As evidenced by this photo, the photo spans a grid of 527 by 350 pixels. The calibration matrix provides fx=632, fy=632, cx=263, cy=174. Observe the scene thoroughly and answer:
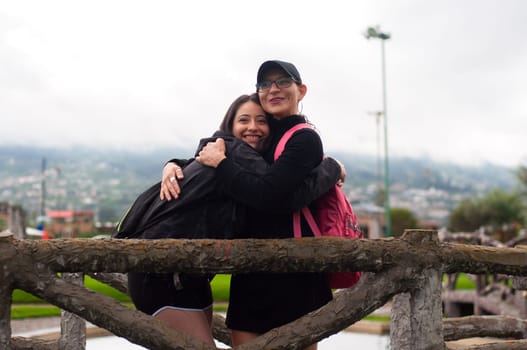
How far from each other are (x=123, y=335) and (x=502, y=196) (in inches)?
2959

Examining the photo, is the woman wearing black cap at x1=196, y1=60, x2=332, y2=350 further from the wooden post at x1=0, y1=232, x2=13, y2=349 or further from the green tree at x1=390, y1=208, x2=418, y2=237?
the green tree at x1=390, y1=208, x2=418, y2=237

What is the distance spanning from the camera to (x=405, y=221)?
69125 mm

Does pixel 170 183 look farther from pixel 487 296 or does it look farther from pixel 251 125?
pixel 487 296

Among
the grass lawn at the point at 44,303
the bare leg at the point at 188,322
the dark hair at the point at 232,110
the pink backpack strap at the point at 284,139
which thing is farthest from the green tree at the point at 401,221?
the bare leg at the point at 188,322

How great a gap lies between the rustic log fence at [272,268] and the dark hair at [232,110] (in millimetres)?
651

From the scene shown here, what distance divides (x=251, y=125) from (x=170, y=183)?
512mm

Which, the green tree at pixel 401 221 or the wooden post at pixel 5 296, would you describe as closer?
the wooden post at pixel 5 296

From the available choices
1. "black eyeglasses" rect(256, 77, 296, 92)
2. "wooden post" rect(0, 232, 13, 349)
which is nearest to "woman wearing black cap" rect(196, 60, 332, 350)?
"black eyeglasses" rect(256, 77, 296, 92)

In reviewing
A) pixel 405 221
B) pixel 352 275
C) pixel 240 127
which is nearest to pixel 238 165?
pixel 240 127

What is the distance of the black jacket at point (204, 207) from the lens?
2.80 meters

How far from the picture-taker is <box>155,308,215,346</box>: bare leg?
2781mm

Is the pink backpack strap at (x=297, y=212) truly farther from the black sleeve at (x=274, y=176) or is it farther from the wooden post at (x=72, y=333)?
the wooden post at (x=72, y=333)

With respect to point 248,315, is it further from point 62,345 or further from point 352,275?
point 62,345

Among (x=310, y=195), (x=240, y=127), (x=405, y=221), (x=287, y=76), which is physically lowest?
(x=405, y=221)
